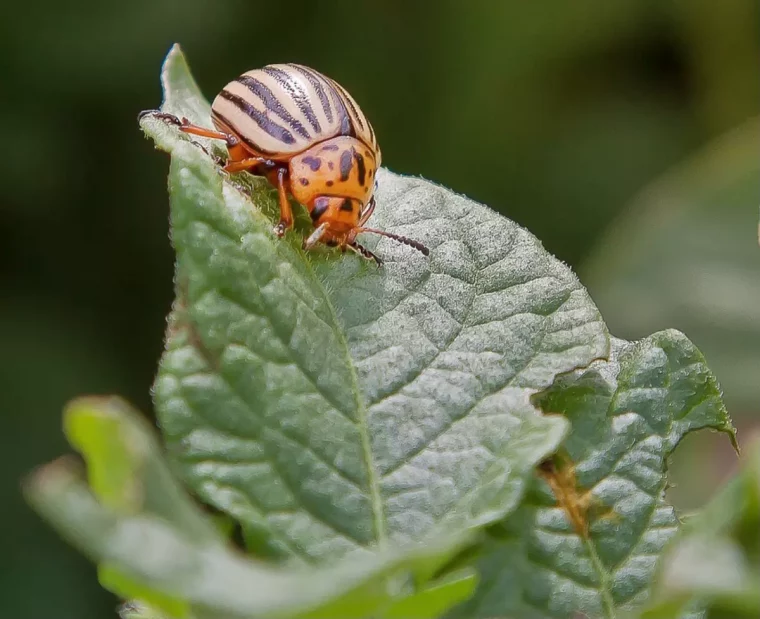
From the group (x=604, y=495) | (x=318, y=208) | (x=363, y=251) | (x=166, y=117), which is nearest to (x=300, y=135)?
(x=318, y=208)

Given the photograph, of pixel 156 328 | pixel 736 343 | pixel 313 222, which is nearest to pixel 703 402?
pixel 313 222

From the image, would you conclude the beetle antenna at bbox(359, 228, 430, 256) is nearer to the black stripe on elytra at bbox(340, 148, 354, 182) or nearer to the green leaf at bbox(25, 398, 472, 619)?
the black stripe on elytra at bbox(340, 148, 354, 182)

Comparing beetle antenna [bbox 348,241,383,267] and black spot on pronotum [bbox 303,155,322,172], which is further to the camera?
black spot on pronotum [bbox 303,155,322,172]

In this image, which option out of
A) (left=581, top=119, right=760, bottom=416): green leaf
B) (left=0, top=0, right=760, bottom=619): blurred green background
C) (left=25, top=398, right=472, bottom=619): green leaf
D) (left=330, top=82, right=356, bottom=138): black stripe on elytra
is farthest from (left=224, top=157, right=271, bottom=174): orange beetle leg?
(left=581, top=119, right=760, bottom=416): green leaf

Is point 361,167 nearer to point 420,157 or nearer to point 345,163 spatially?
point 345,163

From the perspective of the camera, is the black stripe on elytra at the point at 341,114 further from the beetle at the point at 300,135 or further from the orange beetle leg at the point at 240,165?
the orange beetle leg at the point at 240,165

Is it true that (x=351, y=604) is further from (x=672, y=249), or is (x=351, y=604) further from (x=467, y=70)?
(x=467, y=70)
